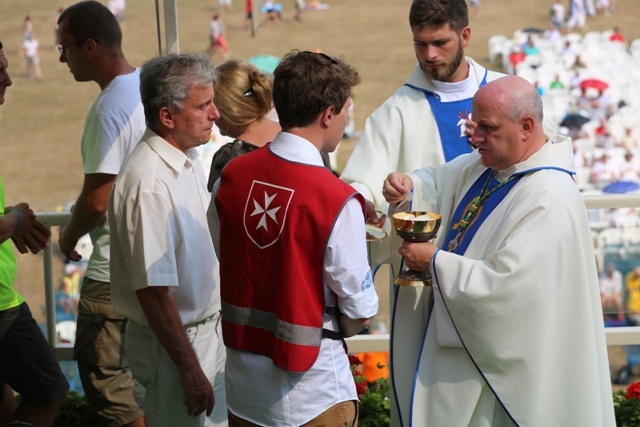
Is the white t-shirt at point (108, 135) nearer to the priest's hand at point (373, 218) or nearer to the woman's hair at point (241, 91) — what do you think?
the woman's hair at point (241, 91)

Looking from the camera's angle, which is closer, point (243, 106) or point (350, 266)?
point (350, 266)

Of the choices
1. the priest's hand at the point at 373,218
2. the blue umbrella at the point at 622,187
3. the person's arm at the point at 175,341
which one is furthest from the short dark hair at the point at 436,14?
the blue umbrella at the point at 622,187

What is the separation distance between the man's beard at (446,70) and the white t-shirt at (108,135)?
120cm

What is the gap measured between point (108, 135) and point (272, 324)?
4.95 ft

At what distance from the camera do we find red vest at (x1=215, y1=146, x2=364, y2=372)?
263 centimetres

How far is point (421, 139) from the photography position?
166 inches

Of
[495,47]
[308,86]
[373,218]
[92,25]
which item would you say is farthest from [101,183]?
[495,47]

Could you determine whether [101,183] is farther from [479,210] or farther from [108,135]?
[479,210]

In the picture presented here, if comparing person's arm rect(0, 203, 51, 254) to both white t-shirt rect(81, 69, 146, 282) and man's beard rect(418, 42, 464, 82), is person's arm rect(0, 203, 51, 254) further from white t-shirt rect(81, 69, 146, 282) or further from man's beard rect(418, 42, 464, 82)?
man's beard rect(418, 42, 464, 82)

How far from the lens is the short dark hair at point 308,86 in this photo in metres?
2.67

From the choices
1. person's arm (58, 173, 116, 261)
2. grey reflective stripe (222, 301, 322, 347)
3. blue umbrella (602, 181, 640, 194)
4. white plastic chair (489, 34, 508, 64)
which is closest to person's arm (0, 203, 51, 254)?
person's arm (58, 173, 116, 261)

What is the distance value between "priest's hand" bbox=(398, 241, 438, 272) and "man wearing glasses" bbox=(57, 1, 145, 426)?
131cm

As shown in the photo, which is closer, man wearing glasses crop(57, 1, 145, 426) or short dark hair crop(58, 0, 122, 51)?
man wearing glasses crop(57, 1, 145, 426)

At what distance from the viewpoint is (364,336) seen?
4816 mm
